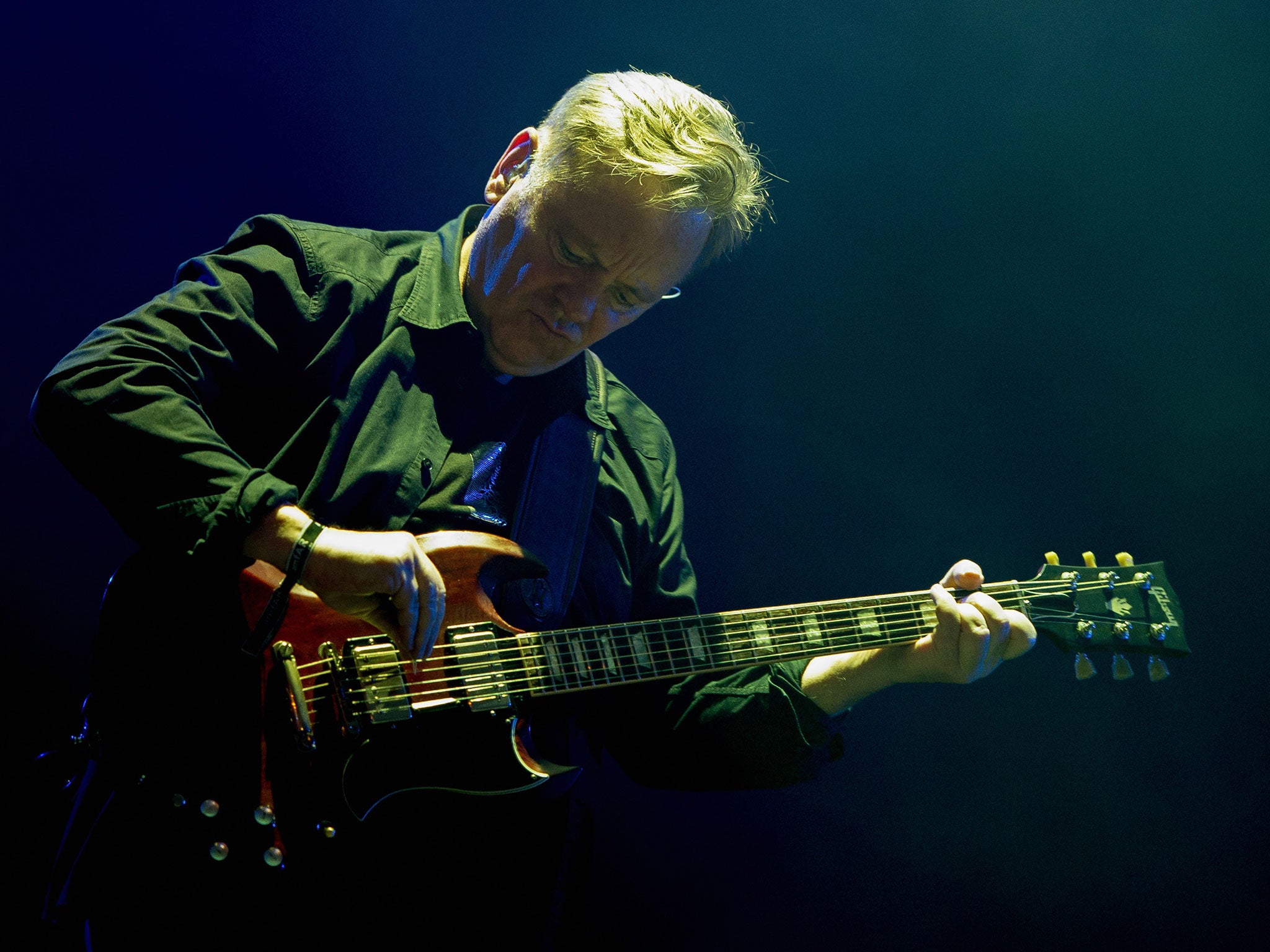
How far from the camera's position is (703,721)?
2.01m

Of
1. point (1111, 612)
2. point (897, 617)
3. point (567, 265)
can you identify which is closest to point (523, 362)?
point (567, 265)

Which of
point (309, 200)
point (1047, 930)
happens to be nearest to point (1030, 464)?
point (1047, 930)

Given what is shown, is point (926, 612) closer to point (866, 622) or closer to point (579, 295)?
point (866, 622)

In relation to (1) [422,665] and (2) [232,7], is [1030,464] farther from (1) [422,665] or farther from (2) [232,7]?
(2) [232,7]

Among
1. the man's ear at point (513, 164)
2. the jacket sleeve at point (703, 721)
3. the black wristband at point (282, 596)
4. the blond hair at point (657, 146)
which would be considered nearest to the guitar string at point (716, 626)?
the jacket sleeve at point (703, 721)

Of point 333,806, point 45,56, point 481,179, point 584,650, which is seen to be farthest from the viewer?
point 481,179

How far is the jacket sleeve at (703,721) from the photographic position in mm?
1949

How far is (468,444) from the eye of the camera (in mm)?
1863

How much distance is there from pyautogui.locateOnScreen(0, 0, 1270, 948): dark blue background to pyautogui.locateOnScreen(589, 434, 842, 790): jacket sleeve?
1.69ft

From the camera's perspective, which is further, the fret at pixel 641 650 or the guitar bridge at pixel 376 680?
the fret at pixel 641 650

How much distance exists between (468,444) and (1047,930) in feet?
7.22

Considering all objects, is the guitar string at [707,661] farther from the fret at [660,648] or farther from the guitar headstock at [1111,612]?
the guitar headstock at [1111,612]

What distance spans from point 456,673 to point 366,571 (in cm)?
32

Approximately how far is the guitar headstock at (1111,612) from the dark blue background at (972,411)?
1.84ft
